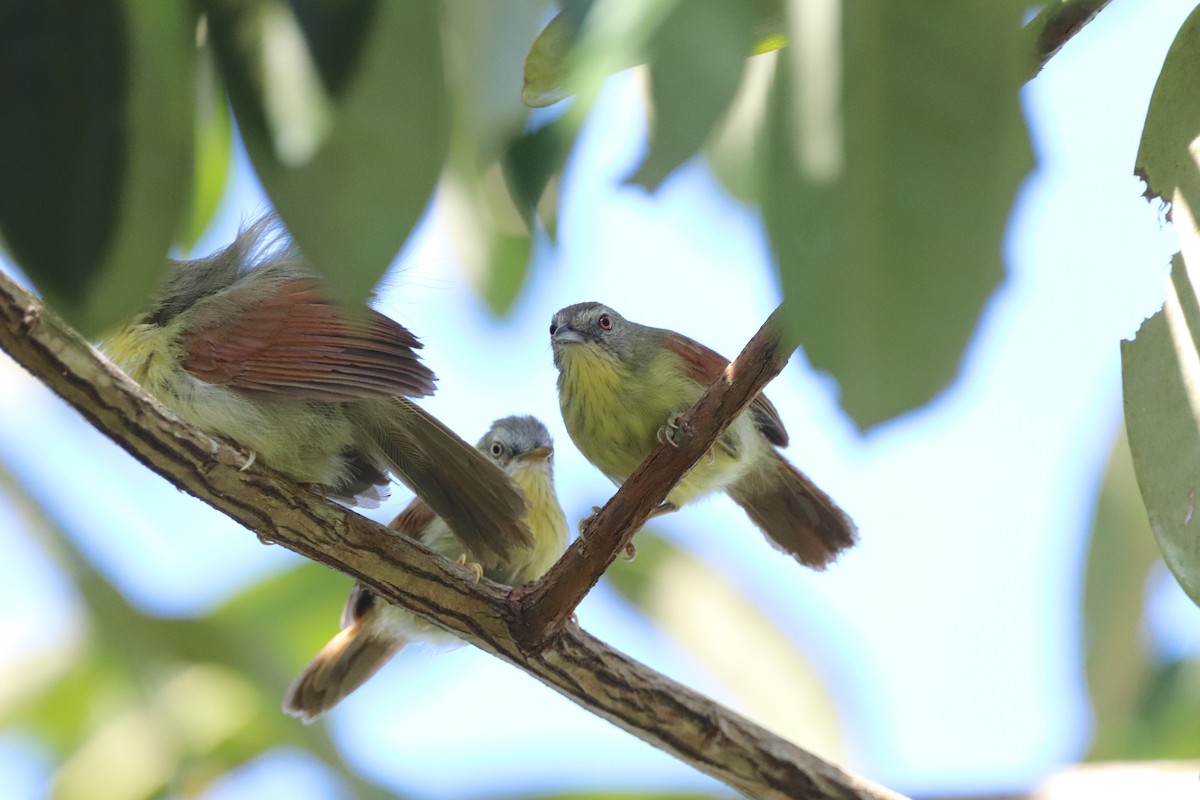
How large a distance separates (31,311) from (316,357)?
43.1 inches

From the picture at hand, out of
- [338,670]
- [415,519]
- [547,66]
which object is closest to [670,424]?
[415,519]

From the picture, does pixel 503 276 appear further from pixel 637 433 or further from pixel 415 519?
pixel 415 519

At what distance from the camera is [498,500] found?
13.2ft

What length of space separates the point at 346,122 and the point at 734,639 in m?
4.98

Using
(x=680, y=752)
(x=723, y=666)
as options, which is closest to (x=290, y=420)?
(x=680, y=752)

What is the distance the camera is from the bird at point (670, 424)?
4332 mm

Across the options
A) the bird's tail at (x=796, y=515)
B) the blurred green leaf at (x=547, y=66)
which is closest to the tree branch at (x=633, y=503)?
the blurred green leaf at (x=547, y=66)

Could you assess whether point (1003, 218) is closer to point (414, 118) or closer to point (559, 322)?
point (414, 118)

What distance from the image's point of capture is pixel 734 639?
5.73 meters

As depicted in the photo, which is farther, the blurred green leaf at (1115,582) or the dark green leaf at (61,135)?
the blurred green leaf at (1115,582)

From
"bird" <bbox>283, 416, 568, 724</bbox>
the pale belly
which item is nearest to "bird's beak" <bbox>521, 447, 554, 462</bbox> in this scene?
"bird" <bbox>283, 416, 568, 724</bbox>

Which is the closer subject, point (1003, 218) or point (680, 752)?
point (1003, 218)

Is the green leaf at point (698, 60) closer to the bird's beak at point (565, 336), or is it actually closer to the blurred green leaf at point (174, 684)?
the bird's beak at point (565, 336)

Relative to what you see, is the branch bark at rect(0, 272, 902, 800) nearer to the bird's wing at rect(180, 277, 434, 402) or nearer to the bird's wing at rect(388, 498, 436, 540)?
the bird's wing at rect(180, 277, 434, 402)
